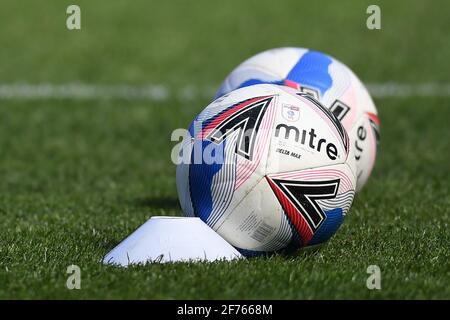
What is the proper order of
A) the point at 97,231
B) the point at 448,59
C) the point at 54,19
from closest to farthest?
the point at 97,231, the point at 448,59, the point at 54,19

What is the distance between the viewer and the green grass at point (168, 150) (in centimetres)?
535

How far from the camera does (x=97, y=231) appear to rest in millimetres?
7141

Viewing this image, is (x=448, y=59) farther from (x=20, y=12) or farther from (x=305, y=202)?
(x=305, y=202)

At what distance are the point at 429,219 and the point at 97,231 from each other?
2684mm

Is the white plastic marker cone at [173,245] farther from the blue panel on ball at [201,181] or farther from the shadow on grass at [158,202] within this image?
the shadow on grass at [158,202]

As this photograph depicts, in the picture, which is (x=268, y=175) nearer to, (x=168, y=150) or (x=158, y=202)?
(x=158, y=202)

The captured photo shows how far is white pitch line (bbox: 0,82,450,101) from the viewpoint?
15305 mm

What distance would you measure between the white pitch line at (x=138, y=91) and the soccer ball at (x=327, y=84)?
22.6 ft

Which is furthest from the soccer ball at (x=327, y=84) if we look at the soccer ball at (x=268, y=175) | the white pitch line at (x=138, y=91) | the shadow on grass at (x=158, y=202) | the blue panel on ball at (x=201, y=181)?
the white pitch line at (x=138, y=91)

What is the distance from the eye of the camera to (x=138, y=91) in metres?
16.0

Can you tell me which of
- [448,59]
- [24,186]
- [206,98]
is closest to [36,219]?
[24,186]

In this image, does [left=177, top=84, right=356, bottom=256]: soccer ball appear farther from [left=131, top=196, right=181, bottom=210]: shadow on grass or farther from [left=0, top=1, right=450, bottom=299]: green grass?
[left=131, top=196, right=181, bottom=210]: shadow on grass

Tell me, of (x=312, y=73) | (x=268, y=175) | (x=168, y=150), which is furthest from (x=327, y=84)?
(x=168, y=150)

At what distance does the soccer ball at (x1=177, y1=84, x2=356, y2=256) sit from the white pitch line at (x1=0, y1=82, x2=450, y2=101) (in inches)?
359
